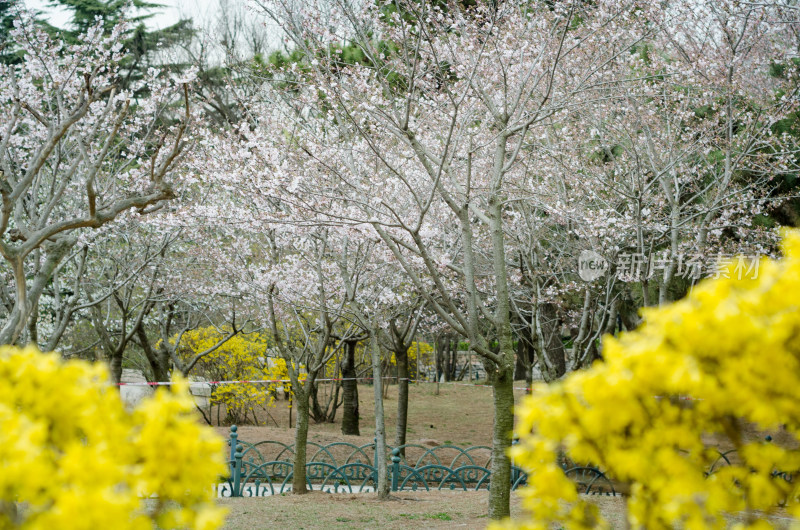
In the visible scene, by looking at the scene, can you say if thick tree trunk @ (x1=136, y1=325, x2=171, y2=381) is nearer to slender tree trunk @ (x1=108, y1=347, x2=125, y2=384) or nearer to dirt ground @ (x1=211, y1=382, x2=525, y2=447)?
slender tree trunk @ (x1=108, y1=347, x2=125, y2=384)

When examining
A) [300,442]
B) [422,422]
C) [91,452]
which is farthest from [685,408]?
[422,422]

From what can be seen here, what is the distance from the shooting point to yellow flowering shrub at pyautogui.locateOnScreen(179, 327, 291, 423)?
15117 millimetres

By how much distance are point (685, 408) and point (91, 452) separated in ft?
4.47

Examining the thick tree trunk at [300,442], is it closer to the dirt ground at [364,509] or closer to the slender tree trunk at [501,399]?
the dirt ground at [364,509]

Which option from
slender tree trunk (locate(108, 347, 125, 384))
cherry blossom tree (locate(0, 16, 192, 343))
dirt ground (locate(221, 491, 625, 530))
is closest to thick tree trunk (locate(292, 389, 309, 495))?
dirt ground (locate(221, 491, 625, 530))

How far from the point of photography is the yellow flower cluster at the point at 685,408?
4.88ft

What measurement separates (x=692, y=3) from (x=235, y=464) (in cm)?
846

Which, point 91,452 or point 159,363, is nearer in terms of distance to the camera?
point 91,452

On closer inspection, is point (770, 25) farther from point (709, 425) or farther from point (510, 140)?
point (709, 425)

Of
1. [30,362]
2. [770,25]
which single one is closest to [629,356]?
[30,362]

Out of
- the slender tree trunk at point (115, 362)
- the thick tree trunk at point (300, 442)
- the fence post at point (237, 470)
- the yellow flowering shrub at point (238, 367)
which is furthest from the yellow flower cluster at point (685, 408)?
the yellow flowering shrub at point (238, 367)

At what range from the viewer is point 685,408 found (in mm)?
1683

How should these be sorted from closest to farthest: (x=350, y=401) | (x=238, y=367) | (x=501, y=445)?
(x=501, y=445) → (x=350, y=401) → (x=238, y=367)

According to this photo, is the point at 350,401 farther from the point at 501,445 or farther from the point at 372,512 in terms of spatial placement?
the point at 501,445
